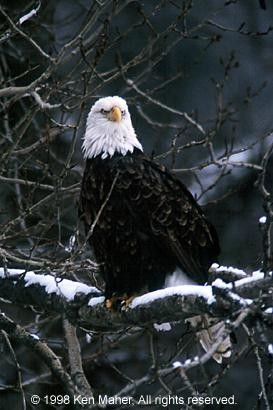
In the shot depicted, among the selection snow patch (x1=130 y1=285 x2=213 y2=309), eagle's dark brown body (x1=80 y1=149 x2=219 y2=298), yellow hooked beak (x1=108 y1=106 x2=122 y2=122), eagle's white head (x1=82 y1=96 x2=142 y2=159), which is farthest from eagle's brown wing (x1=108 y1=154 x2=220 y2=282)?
snow patch (x1=130 y1=285 x2=213 y2=309)

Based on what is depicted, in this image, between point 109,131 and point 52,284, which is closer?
point 52,284

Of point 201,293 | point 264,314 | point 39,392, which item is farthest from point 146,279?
point 39,392

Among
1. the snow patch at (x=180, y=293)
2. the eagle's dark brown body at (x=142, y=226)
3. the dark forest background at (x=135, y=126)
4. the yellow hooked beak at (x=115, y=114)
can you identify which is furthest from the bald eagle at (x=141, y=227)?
the snow patch at (x=180, y=293)

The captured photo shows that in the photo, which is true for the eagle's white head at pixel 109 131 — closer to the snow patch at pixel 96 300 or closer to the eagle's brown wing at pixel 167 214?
the eagle's brown wing at pixel 167 214

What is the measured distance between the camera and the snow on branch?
4734mm

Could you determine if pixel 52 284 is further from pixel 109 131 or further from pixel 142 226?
pixel 109 131

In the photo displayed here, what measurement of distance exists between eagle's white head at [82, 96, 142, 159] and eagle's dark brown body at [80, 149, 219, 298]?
164mm

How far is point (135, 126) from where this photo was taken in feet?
35.3

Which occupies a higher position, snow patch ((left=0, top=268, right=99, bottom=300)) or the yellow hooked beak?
the yellow hooked beak

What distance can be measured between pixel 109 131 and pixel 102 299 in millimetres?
1131

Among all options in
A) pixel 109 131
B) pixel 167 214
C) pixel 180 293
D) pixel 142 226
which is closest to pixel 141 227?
pixel 142 226

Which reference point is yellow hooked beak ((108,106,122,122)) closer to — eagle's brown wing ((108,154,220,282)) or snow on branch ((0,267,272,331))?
eagle's brown wing ((108,154,220,282))

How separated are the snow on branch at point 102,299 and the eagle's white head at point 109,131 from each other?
870 mm

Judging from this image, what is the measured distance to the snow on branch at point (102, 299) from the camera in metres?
4.73
